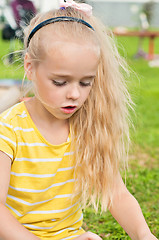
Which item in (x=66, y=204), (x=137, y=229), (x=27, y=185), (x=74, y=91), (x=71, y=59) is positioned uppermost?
(x=71, y=59)

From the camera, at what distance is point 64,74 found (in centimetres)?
159

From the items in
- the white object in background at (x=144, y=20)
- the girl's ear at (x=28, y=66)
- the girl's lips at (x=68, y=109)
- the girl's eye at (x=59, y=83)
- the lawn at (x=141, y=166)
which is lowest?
the lawn at (x=141, y=166)

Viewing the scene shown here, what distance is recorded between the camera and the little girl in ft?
5.27

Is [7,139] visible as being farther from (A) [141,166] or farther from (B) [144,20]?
(B) [144,20]

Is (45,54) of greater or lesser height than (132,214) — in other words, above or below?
above

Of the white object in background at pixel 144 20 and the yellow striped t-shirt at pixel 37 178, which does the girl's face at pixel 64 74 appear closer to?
the yellow striped t-shirt at pixel 37 178

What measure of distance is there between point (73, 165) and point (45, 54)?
0.56 m

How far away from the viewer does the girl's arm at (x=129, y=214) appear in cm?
185

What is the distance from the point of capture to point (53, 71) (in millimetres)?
1593

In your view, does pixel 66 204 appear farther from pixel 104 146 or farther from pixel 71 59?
pixel 71 59

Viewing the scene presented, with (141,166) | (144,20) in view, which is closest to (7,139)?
(141,166)

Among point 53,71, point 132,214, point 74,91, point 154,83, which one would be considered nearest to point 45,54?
point 53,71

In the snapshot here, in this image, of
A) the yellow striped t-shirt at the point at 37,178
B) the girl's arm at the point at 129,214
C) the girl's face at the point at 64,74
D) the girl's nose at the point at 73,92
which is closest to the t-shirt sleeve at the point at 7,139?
the yellow striped t-shirt at the point at 37,178

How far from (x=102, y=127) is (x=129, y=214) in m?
0.43
